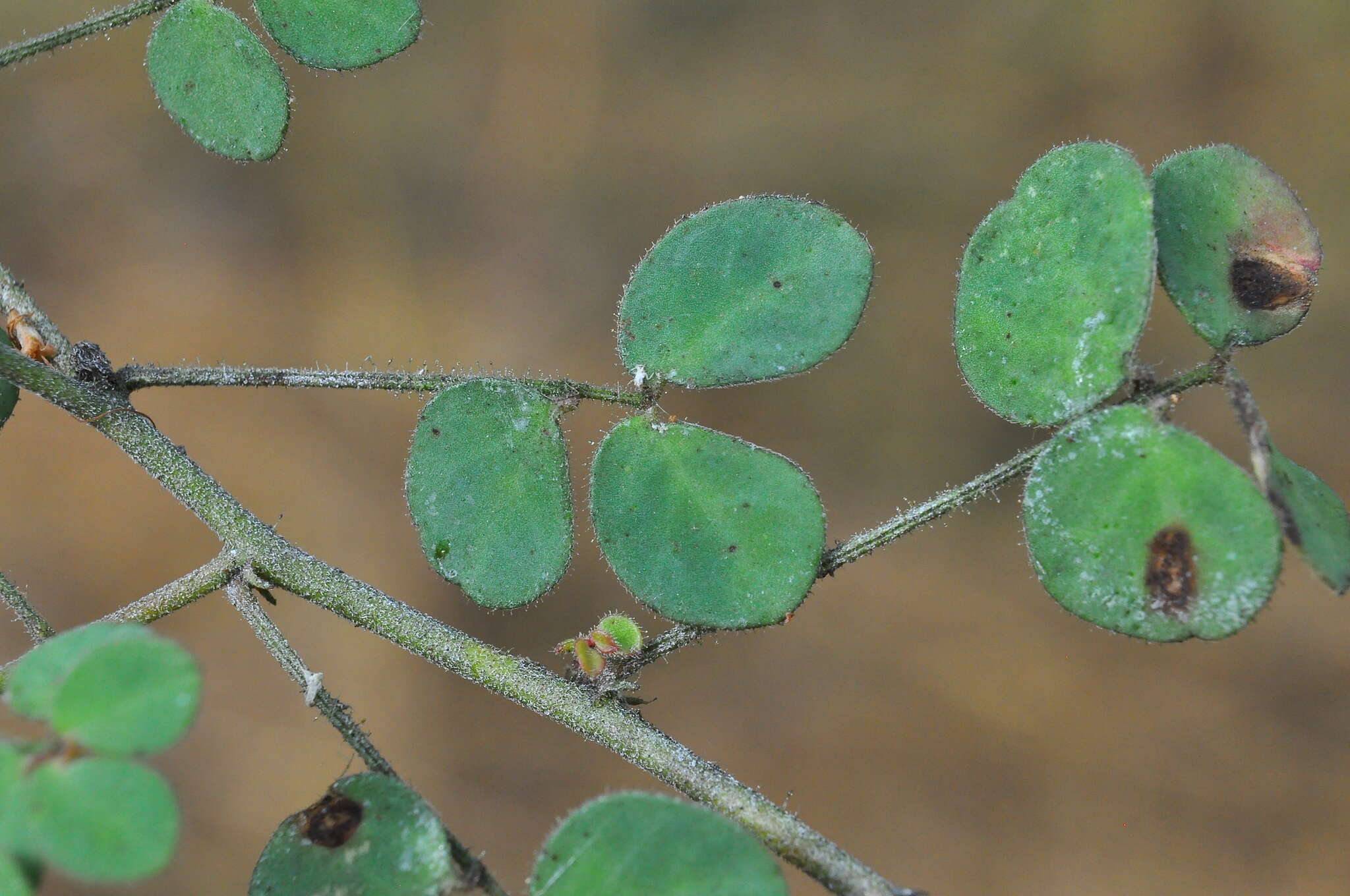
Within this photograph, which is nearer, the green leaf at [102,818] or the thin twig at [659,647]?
the green leaf at [102,818]

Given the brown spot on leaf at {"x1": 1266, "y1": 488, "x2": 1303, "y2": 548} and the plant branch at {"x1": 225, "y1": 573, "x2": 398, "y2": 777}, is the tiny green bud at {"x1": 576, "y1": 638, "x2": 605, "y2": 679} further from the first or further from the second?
the brown spot on leaf at {"x1": 1266, "y1": 488, "x2": 1303, "y2": 548}

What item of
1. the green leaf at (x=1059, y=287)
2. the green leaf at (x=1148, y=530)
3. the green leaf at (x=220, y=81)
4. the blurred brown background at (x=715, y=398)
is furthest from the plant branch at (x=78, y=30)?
the blurred brown background at (x=715, y=398)

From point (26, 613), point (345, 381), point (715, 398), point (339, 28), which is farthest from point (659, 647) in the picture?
point (715, 398)

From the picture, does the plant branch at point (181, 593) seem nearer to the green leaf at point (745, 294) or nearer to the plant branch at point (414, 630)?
the plant branch at point (414, 630)

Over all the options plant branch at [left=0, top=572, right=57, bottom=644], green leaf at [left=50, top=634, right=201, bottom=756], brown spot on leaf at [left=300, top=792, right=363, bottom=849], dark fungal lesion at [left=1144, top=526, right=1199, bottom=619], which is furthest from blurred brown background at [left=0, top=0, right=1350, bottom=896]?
green leaf at [left=50, top=634, right=201, bottom=756]

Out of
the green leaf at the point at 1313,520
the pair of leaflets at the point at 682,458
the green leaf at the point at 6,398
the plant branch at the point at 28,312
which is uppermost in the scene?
the plant branch at the point at 28,312

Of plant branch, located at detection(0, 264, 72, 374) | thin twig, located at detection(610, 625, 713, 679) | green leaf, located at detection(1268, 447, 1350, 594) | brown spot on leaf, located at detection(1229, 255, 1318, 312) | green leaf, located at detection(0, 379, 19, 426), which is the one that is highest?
plant branch, located at detection(0, 264, 72, 374)

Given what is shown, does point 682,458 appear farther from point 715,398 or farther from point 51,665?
point 715,398
